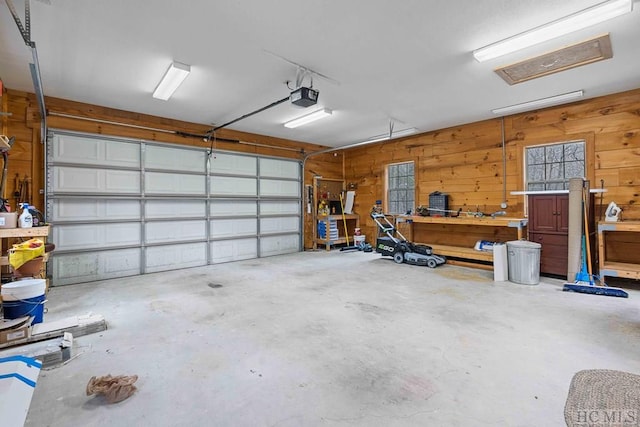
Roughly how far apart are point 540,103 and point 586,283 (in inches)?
110

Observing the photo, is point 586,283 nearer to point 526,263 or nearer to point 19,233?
point 526,263

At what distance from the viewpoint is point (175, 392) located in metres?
1.94

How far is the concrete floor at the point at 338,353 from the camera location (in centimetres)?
175

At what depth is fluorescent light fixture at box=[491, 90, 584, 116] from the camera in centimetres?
453

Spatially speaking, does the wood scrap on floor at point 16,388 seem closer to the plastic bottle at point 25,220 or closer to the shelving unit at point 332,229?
the plastic bottle at point 25,220

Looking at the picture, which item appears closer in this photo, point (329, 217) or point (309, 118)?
point (309, 118)

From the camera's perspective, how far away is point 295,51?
129 inches

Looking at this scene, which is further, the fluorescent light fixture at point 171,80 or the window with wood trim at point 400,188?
the window with wood trim at point 400,188

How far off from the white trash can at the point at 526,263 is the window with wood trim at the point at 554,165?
1484mm

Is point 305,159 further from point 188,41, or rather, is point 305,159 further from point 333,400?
point 333,400

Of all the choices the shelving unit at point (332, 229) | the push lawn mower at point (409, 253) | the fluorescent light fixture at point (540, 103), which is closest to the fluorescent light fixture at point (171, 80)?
the shelving unit at point (332, 229)

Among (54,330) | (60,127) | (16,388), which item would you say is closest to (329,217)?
(60,127)

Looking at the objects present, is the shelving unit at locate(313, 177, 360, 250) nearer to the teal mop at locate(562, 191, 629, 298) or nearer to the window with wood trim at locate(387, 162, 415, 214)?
the window with wood trim at locate(387, 162, 415, 214)

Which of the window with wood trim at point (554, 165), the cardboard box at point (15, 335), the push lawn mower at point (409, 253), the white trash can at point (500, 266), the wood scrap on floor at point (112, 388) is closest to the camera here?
the wood scrap on floor at point (112, 388)
